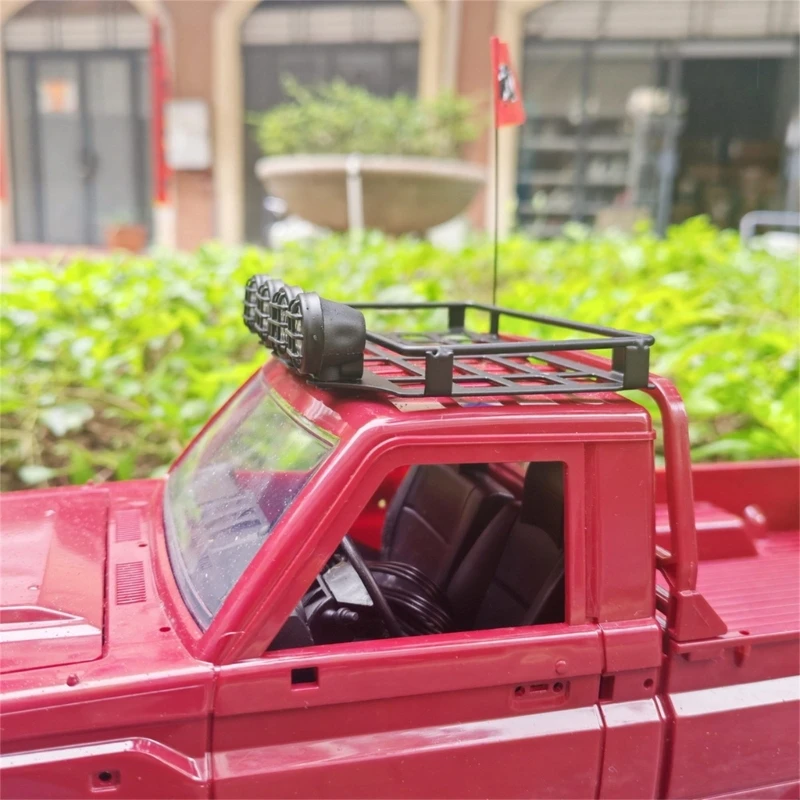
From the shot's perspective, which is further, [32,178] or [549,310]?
[32,178]

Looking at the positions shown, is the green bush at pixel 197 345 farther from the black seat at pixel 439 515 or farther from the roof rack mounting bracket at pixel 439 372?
the roof rack mounting bracket at pixel 439 372

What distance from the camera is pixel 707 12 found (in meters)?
14.6

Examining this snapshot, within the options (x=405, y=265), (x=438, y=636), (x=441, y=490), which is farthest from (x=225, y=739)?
(x=405, y=265)

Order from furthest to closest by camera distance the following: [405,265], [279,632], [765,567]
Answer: [405,265], [765,567], [279,632]

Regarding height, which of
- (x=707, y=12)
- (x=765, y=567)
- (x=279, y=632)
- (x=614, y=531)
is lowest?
(x=765, y=567)

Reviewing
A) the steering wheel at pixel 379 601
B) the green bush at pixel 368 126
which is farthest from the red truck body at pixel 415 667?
the green bush at pixel 368 126

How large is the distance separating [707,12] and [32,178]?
491 inches

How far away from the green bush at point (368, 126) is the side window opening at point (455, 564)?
5392 millimetres

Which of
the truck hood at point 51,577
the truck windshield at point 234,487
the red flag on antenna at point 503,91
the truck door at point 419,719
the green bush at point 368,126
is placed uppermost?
the green bush at point 368,126

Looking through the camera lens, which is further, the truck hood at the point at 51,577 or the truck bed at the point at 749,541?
the truck bed at the point at 749,541

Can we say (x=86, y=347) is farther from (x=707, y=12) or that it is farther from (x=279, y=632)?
(x=707, y=12)

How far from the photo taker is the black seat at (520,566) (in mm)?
2172

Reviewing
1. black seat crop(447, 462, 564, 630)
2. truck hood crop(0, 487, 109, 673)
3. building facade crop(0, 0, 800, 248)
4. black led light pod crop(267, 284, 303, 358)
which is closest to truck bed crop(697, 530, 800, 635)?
black seat crop(447, 462, 564, 630)

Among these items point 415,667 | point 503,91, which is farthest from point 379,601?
point 503,91
